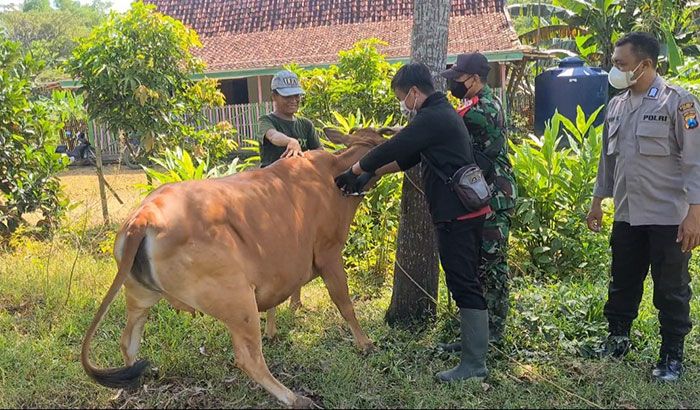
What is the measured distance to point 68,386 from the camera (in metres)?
3.65

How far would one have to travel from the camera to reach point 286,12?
18062 millimetres

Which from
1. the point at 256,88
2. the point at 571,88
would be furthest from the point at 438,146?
the point at 256,88

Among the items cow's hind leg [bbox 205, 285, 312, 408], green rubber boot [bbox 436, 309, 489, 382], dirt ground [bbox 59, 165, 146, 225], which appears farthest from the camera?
dirt ground [bbox 59, 165, 146, 225]

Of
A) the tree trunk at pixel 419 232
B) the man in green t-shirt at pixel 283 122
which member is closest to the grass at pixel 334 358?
the tree trunk at pixel 419 232

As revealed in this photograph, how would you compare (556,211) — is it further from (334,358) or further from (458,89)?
(334,358)

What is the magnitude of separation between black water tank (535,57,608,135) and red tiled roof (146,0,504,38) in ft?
7.85

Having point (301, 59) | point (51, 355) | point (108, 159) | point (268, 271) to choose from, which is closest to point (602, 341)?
point (268, 271)

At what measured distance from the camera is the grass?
137 inches

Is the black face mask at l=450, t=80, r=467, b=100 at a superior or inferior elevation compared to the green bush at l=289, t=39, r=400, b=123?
superior

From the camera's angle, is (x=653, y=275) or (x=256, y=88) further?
(x=256, y=88)

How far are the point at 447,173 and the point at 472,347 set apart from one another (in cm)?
104

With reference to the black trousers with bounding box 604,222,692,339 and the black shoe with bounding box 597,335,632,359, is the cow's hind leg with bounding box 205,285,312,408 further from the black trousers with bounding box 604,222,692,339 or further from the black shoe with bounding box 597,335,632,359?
the black trousers with bounding box 604,222,692,339

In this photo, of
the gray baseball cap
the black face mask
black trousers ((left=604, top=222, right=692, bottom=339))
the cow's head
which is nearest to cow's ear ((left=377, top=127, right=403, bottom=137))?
the cow's head

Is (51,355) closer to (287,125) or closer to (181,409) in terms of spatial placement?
(181,409)
